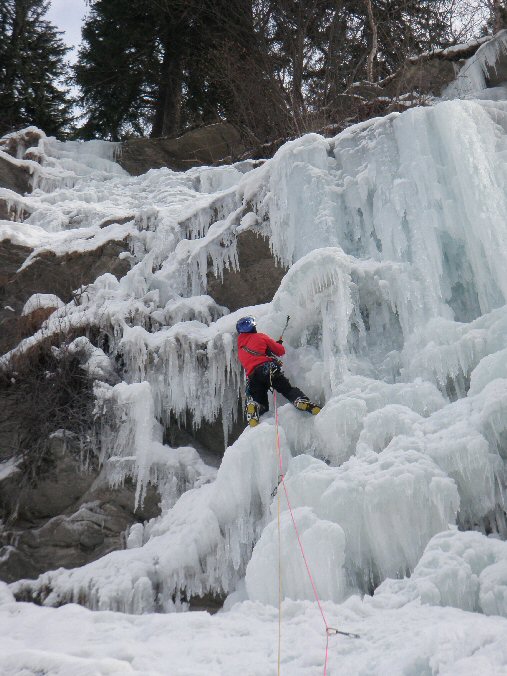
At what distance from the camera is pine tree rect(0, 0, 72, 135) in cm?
1367

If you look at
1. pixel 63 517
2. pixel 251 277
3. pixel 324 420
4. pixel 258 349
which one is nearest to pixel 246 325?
pixel 258 349

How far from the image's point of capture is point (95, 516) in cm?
581

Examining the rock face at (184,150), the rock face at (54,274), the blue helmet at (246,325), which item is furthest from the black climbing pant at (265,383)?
the rock face at (184,150)

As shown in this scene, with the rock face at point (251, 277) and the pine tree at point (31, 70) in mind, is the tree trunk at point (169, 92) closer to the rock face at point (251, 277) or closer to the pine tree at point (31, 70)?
the pine tree at point (31, 70)

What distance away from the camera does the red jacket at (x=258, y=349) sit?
5.46 m

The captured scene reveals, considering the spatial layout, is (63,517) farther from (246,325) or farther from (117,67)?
(117,67)

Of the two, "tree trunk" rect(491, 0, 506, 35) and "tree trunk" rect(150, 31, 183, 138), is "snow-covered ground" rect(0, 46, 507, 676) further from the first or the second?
"tree trunk" rect(150, 31, 183, 138)

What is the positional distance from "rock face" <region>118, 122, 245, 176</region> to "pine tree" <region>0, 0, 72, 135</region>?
9.44 feet

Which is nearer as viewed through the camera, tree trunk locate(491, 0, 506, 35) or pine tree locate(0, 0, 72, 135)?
tree trunk locate(491, 0, 506, 35)

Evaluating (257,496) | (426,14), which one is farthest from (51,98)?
(257,496)

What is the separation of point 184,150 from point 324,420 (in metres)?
9.08

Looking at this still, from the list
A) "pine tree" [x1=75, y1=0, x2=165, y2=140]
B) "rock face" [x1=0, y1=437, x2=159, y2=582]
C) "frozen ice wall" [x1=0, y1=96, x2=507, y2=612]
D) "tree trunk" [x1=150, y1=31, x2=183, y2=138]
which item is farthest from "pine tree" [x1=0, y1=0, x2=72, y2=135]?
"rock face" [x1=0, y1=437, x2=159, y2=582]

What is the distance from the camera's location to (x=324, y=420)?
482cm

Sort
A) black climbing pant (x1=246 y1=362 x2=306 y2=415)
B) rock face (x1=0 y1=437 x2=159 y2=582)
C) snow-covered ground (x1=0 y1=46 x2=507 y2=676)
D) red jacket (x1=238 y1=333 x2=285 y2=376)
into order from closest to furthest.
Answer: snow-covered ground (x1=0 y1=46 x2=507 y2=676) < black climbing pant (x1=246 y1=362 x2=306 y2=415) < red jacket (x1=238 y1=333 x2=285 y2=376) < rock face (x1=0 y1=437 x2=159 y2=582)
